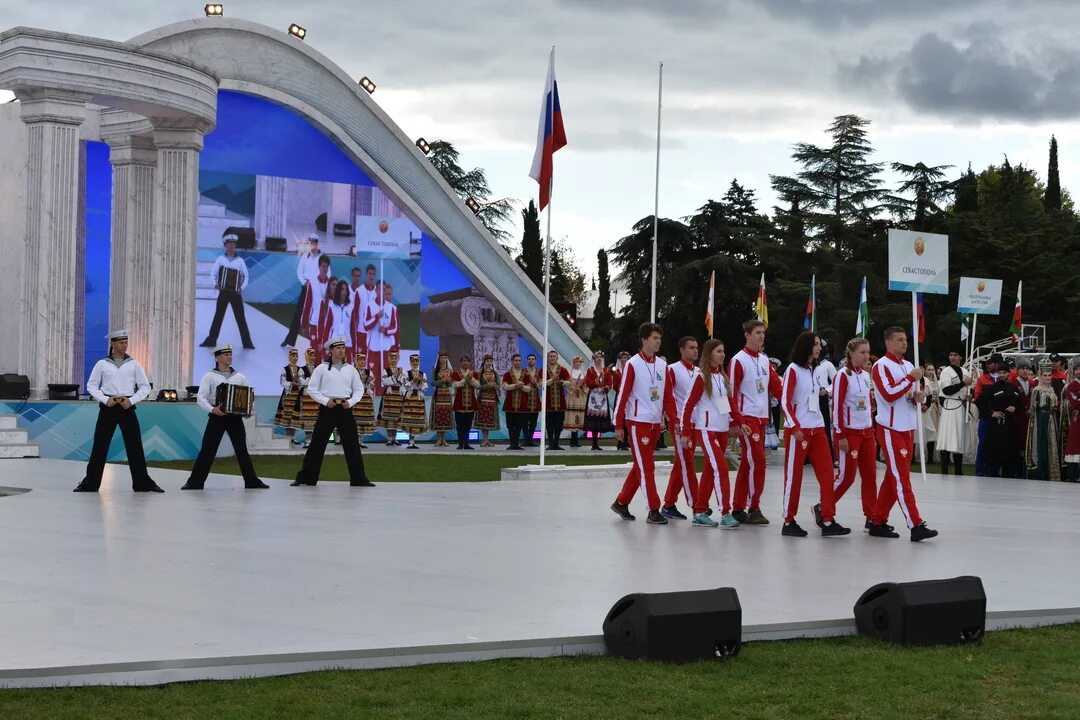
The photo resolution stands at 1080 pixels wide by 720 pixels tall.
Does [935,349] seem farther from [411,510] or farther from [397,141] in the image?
[411,510]

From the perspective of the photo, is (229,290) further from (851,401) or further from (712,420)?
(851,401)

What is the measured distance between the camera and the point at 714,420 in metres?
12.6

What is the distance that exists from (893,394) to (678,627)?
6.07 metres

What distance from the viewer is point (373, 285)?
3136 centimetres

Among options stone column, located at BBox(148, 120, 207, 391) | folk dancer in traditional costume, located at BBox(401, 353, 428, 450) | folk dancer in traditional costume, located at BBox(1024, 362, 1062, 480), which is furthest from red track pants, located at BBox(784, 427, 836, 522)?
folk dancer in traditional costume, located at BBox(401, 353, 428, 450)

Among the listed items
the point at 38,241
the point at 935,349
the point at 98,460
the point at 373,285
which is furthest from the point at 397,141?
the point at 935,349

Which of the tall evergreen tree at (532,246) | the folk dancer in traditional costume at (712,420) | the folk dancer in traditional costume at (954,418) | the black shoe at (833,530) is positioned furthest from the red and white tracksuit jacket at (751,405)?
the tall evergreen tree at (532,246)

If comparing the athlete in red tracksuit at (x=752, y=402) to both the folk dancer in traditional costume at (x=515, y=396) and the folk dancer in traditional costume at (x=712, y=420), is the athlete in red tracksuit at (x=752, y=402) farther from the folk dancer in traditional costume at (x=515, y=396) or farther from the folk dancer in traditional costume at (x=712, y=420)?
the folk dancer in traditional costume at (x=515, y=396)

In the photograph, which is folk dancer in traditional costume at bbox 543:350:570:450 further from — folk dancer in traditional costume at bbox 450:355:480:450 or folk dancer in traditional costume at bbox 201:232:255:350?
folk dancer in traditional costume at bbox 201:232:255:350

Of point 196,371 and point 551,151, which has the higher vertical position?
point 551,151

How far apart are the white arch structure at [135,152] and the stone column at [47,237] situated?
2 cm

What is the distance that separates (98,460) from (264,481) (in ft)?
8.93

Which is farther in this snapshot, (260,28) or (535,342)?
(535,342)

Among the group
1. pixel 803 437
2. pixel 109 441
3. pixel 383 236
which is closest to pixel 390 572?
pixel 803 437
